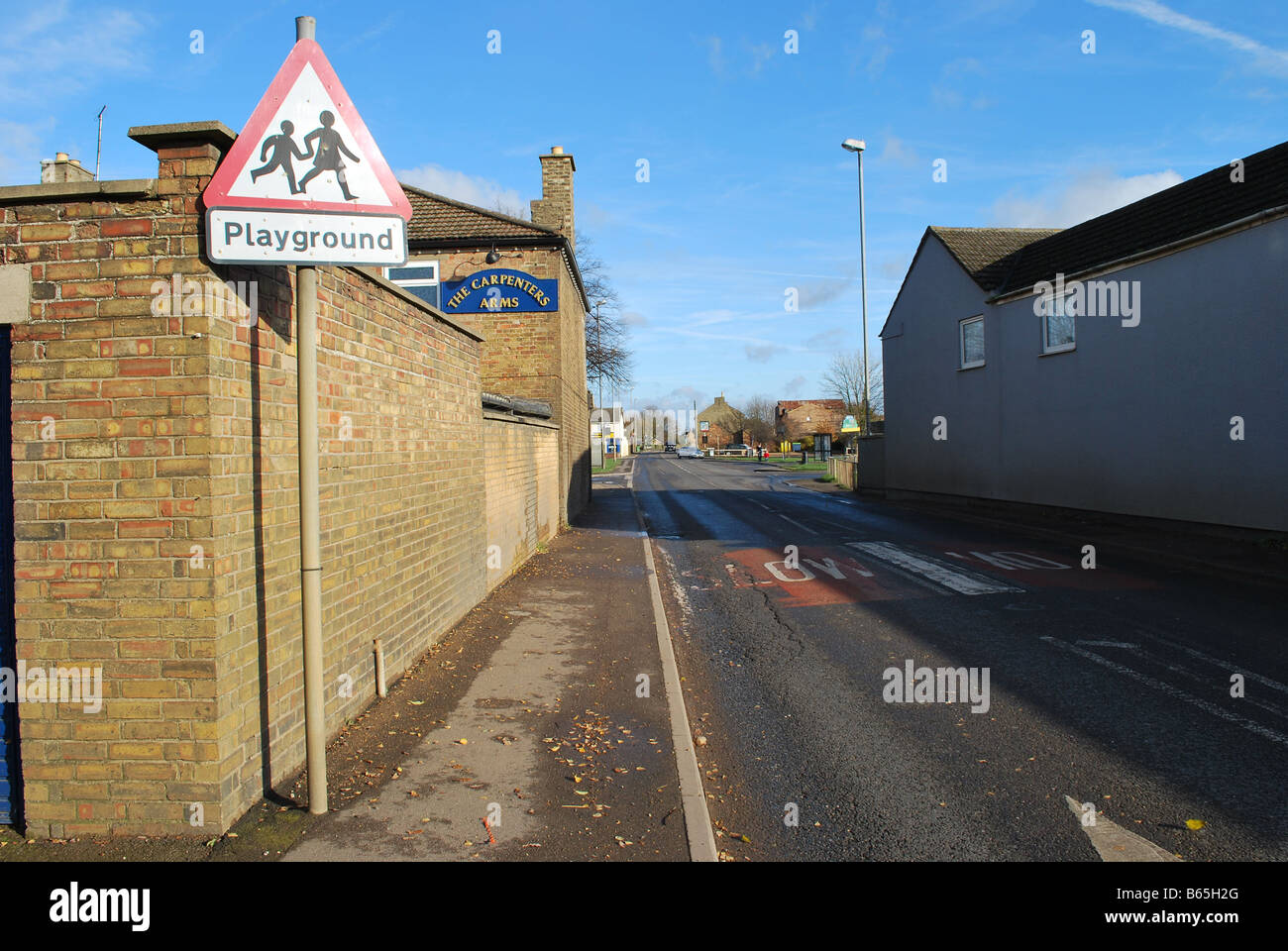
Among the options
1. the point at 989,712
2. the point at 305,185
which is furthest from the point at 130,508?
the point at 989,712

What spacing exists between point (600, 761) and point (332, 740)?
1.54m

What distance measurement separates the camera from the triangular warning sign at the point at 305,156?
3.34 meters

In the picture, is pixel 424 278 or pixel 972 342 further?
pixel 972 342

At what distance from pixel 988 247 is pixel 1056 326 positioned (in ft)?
18.1

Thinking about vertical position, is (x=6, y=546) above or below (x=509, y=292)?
below

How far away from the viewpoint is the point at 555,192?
19.2 m

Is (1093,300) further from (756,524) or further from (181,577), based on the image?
(181,577)

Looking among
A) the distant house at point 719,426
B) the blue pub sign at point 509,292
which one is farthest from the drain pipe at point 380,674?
the distant house at point 719,426

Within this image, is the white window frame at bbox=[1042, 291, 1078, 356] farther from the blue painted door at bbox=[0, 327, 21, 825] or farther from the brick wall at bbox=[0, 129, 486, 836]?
the blue painted door at bbox=[0, 327, 21, 825]

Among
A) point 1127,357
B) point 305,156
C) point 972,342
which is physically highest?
point 972,342

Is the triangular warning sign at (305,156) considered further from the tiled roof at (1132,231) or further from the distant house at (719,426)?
the distant house at (719,426)

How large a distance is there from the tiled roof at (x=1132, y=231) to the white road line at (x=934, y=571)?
699 centimetres

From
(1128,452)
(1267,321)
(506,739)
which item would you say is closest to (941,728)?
(506,739)

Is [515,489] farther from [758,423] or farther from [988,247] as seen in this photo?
[758,423]
